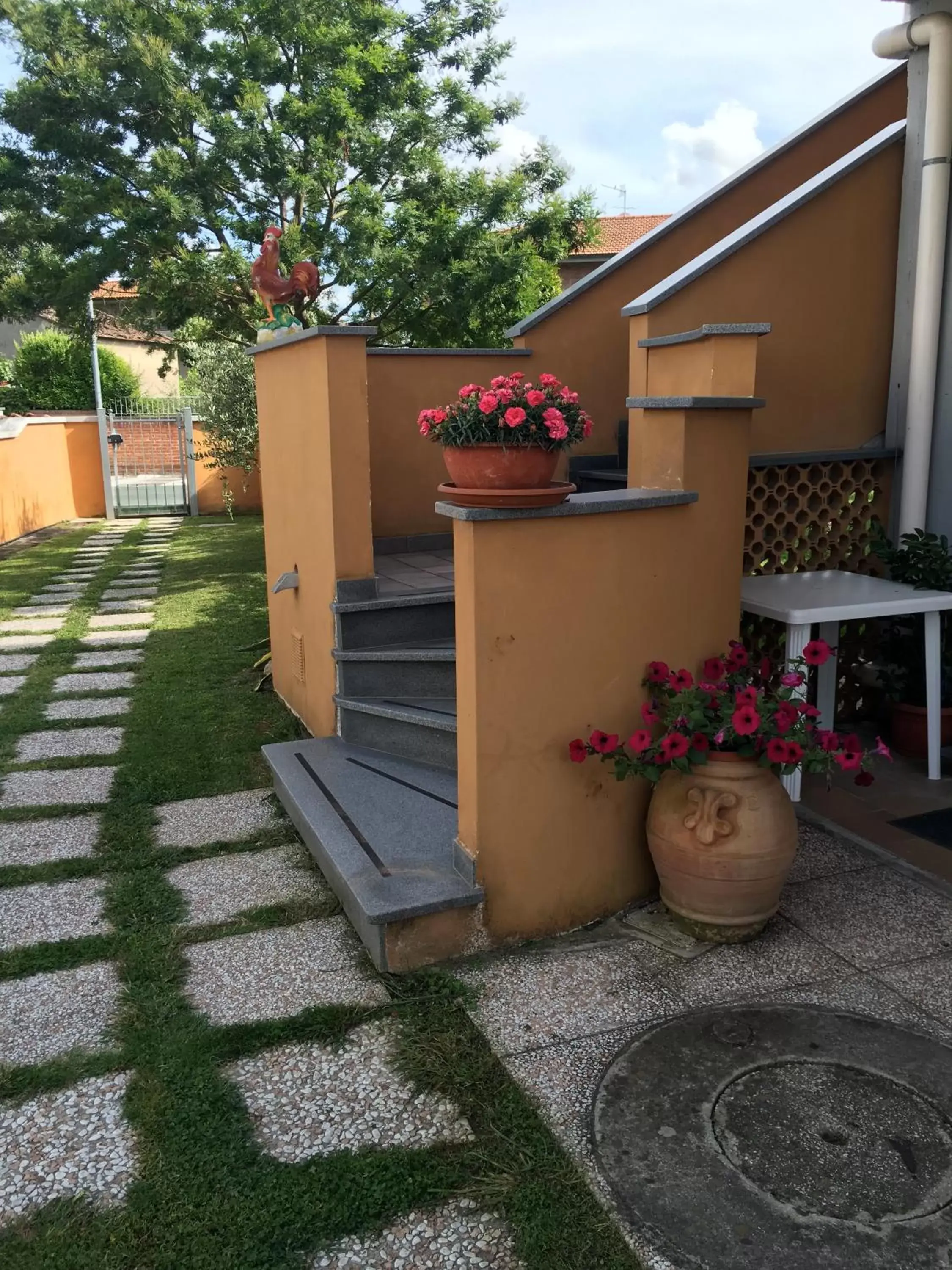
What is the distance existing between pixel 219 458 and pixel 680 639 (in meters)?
9.00

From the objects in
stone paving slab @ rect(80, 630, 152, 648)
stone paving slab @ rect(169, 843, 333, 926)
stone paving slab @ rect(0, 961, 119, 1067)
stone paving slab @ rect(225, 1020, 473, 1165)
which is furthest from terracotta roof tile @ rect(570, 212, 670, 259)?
stone paving slab @ rect(225, 1020, 473, 1165)

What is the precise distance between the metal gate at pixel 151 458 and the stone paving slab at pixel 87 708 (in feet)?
33.7

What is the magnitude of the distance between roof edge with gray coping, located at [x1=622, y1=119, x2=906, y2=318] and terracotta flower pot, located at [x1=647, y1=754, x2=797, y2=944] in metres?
2.09

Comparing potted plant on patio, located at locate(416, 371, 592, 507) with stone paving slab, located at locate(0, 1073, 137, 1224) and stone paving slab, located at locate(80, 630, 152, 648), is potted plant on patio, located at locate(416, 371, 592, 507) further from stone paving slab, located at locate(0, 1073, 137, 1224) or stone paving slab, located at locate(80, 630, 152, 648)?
stone paving slab, located at locate(80, 630, 152, 648)

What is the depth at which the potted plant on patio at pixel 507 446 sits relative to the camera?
Result: 257cm

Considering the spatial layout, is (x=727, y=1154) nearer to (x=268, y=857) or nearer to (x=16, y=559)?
(x=268, y=857)

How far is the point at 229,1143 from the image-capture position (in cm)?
207

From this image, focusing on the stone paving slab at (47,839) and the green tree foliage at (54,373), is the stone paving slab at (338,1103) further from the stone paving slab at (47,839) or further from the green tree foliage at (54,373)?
the green tree foliage at (54,373)

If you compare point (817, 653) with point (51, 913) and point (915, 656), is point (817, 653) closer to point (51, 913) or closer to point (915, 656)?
point (915, 656)

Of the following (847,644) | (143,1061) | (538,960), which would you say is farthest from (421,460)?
(143,1061)

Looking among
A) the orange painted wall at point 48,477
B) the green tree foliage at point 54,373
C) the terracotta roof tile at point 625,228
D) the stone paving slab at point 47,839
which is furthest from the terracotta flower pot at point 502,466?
the terracotta roof tile at point 625,228

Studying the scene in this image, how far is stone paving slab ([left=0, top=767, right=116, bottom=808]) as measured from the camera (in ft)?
13.5

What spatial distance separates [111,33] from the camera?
9672 millimetres

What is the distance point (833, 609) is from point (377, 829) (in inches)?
73.7
